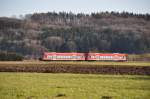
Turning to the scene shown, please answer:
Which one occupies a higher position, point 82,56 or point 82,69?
point 82,69

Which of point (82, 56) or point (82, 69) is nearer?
point (82, 69)

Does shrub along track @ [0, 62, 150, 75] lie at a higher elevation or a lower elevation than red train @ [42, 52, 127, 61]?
higher

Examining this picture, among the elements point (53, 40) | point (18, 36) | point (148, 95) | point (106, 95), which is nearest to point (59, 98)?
point (106, 95)

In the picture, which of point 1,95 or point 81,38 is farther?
point 81,38

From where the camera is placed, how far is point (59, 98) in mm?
18453

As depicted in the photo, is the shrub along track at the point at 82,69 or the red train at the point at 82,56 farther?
the red train at the point at 82,56

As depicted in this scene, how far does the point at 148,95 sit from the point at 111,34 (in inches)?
6993

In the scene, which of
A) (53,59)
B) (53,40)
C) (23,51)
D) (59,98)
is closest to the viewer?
(59,98)

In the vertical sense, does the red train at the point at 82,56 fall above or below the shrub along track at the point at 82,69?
below

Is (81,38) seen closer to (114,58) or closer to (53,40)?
(53,40)

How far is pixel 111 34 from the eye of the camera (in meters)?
196

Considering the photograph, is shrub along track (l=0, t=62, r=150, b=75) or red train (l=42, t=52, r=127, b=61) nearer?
shrub along track (l=0, t=62, r=150, b=75)

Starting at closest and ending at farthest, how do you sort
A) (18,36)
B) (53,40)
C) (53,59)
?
(53,59), (53,40), (18,36)

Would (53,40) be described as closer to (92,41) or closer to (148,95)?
(92,41)
